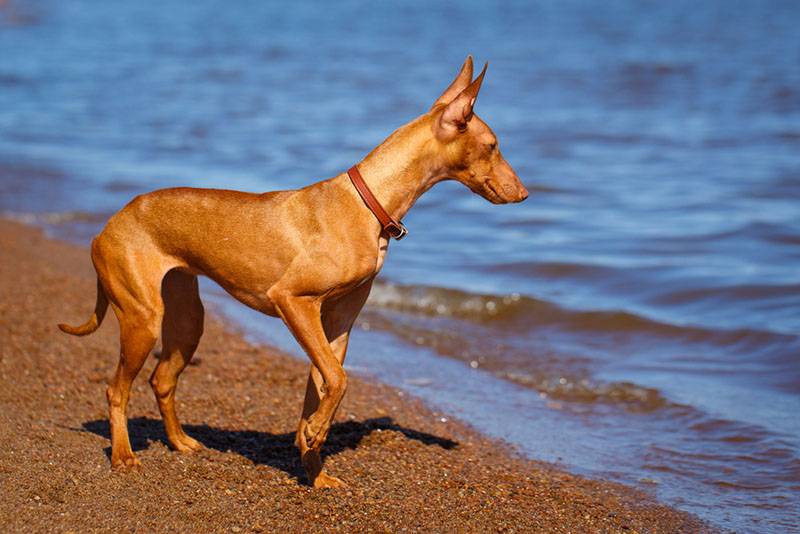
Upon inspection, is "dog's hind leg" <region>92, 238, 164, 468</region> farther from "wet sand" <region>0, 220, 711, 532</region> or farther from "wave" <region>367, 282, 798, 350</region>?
"wave" <region>367, 282, 798, 350</region>

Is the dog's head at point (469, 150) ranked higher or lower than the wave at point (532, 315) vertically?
lower

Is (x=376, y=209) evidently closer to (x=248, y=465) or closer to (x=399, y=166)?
(x=399, y=166)

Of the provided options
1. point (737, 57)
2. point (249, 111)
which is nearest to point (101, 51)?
point (249, 111)

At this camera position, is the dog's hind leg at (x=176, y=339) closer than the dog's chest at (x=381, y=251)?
No

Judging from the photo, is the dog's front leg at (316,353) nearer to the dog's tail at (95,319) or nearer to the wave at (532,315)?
the dog's tail at (95,319)

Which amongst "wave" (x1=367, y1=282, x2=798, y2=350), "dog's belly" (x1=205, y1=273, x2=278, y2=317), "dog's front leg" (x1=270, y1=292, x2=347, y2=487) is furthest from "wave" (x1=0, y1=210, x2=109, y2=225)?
"dog's front leg" (x1=270, y1=292, x2=347, y2=487)

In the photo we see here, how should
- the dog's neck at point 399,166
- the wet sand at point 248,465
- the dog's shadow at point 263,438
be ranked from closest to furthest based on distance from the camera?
the wet sand at point 248,465
the dog's neck at point 399,166
the dog's shadow at point 263,438

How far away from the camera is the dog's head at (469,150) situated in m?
5.45

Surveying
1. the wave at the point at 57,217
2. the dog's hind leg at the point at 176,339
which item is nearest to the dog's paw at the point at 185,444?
the dog's hind leg at the point at 176,339

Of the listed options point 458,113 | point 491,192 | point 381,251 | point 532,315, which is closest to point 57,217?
point 532,315

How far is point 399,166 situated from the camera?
5.58 metres

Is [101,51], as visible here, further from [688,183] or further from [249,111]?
[688,183]

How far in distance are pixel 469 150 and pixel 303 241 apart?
3.17ft

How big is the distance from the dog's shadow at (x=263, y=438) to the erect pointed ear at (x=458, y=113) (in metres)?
2.07
